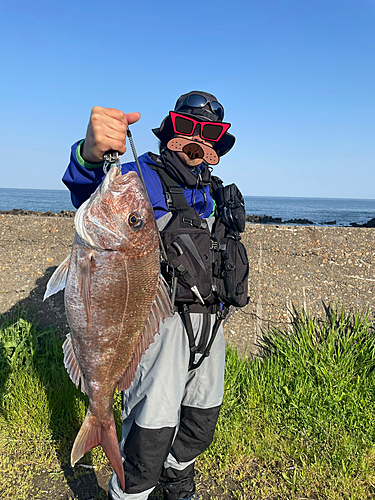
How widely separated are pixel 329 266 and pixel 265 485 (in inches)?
96.7

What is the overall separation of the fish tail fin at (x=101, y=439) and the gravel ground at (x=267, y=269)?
7.95ft

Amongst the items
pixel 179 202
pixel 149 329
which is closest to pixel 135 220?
pixel 149 329

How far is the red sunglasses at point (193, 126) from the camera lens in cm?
273

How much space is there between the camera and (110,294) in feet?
6.22

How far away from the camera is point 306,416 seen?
362 cm

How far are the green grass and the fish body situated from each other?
66.1 inches

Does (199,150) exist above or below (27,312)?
above

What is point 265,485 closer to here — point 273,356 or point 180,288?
point 273,356

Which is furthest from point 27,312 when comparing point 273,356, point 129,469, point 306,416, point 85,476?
point 306,416

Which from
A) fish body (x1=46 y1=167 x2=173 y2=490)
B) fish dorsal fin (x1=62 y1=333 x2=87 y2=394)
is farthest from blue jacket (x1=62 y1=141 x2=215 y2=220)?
fish dorsal fin (x1=62 y1=333 x2=87 y2=394)

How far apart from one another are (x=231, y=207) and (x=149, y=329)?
47.2 inches

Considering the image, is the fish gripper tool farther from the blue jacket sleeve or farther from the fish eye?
the fish eye

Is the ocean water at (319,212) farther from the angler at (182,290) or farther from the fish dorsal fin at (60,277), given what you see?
the fish dorsal fin at (60,277)

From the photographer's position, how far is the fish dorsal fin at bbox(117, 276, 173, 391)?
6.79 ft
